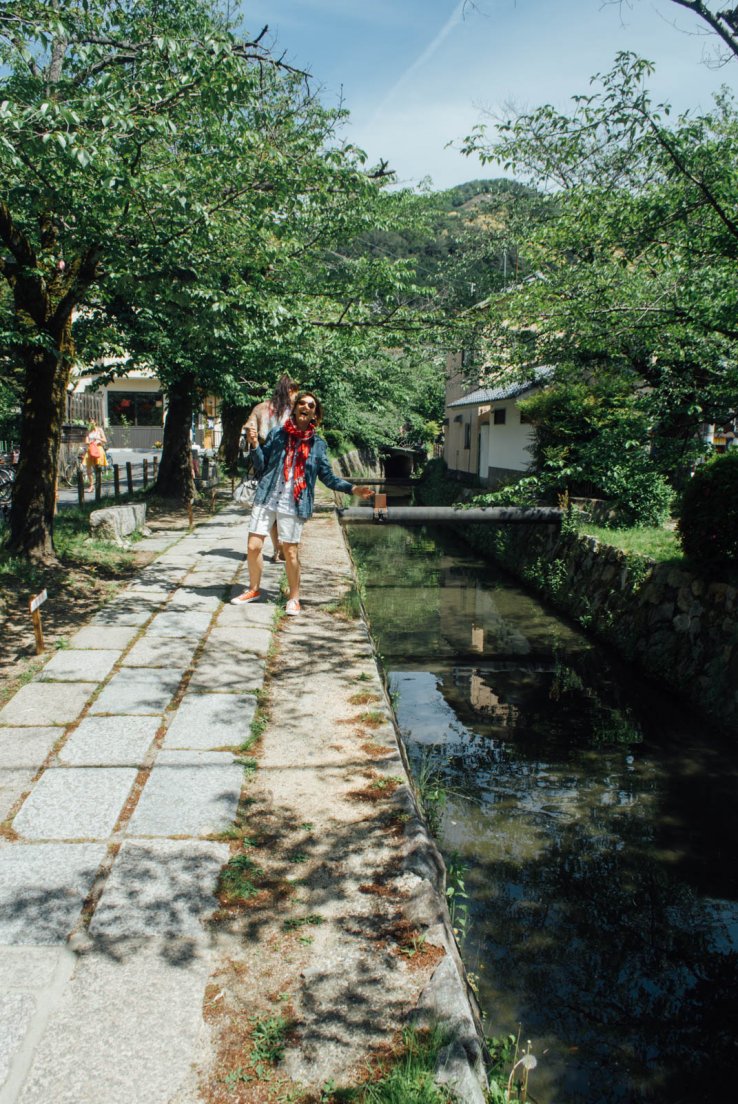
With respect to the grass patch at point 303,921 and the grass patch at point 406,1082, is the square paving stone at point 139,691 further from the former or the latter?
the grass patch at point 406,1082

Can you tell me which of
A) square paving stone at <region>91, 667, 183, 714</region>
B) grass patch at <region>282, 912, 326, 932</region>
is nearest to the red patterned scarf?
square paving stone at <region>91, 667, 183, 714</region>

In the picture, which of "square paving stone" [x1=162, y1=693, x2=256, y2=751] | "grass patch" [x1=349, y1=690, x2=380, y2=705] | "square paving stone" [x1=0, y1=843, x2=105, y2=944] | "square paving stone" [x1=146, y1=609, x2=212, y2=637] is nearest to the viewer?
"square paving stone" [x1=0, y1=843, x2=105, y2=944]

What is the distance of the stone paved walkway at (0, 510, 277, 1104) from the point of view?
212 cm

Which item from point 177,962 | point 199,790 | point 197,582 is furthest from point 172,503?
point 177,962

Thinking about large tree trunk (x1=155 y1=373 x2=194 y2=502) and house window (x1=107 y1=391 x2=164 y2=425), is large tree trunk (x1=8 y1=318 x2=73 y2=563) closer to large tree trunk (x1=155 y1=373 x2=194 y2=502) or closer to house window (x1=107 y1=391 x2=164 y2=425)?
large tree trunk (x1=155 y1=373 x2=194 y2=502)

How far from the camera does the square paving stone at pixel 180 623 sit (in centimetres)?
602

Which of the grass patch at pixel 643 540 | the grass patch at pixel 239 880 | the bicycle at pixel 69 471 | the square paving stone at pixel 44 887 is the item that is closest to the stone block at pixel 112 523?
the grass patch at pixel 643 540

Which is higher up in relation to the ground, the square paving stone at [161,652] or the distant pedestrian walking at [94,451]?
the distant pedestrian walking at [94,451]

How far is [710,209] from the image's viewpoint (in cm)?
765

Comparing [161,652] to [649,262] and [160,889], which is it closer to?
[160,889]

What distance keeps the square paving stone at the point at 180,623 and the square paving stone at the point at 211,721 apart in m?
1.37

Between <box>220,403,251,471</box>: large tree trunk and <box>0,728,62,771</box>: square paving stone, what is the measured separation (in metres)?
15.9

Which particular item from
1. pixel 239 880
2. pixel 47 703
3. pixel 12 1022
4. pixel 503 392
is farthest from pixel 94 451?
pixel 12 1022

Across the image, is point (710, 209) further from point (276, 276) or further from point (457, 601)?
point (457, 601)
